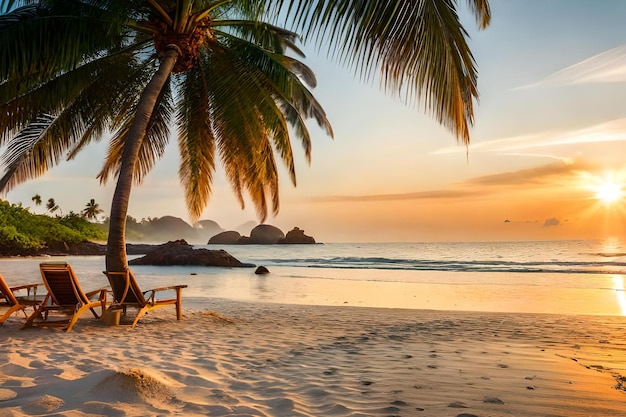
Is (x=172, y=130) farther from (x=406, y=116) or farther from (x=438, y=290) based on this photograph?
(x=438, y=290)

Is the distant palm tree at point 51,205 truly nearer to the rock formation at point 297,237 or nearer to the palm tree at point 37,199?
the palm tree at point 37,199

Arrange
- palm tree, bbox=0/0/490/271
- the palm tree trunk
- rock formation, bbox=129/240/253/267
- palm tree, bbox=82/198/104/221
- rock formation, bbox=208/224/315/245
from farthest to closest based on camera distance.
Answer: rock formation, bbox=208/224/315/245
palm tree, bbox=82/198/104/221
rock formation, bbox=129/240/253/267
palm tree, bbox=0/0/490/271
the palm tree trunk

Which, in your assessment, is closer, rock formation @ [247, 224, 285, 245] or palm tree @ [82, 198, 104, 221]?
palm tree @ [82, 198, 104, 221]

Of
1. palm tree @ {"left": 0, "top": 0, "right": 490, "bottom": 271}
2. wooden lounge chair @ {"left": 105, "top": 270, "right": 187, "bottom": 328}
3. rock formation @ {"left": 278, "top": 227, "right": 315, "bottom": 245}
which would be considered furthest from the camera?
rock formation @ {"left": 278, "top": 227, "right": 315, "bottom": 245}

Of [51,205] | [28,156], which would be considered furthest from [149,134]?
[51,205]

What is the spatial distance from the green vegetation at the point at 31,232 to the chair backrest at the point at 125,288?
119 feet

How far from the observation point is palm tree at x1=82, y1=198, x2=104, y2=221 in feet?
237

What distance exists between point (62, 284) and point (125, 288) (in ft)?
3.21

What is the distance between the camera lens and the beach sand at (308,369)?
3.31 metres

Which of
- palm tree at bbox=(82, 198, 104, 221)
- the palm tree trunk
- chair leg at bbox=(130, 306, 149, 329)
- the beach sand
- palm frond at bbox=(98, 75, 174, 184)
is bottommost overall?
the beach sand

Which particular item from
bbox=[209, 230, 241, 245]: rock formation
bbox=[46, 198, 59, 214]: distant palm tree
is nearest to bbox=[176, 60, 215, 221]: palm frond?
bbox=[46, 198, 59, 214]: distant palm tree

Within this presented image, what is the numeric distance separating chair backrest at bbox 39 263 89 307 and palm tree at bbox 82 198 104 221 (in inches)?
2845

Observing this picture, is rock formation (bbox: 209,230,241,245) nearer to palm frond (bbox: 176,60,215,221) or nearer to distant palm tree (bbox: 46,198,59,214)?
distant palm tree (bbox: 46,198,59,214)

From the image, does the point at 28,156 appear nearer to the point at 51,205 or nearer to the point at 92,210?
the point at 92,210
